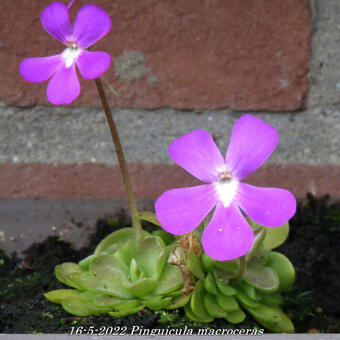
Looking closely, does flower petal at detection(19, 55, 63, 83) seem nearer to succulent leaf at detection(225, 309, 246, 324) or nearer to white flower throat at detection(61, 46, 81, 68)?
white flower throat at detection(61, 46, 81, 68)

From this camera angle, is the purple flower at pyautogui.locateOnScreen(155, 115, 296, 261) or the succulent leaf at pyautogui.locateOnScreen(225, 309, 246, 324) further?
the succulent leaf at pyautogui.locateOnScreen(225, 309, 246, 324)

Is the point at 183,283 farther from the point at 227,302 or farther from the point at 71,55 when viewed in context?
the point at 71,55

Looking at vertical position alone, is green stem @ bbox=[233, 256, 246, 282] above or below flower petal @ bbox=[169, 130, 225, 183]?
below

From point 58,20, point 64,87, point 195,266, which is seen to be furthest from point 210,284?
point 58,20

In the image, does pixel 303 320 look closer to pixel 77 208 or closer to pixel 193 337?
pixel 193 337

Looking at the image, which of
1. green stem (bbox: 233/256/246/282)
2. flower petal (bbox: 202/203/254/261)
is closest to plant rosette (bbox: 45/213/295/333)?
green stem (bbox: 233/256/246/282)

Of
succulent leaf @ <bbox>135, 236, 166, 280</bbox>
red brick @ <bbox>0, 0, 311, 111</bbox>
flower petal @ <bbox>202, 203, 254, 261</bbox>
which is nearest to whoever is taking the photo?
flower petal @ <bbox>202, 203, 254, 261</bbox>

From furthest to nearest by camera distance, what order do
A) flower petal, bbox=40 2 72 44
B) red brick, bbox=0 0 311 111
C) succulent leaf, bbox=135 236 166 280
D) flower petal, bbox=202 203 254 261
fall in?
red brick, bbox=0 0 311 111 < succulent leaf, bbox=135 236 166 280 < flower petal, bbox=40 2 72 44 < flower petal, bbox=202 203 254 261
